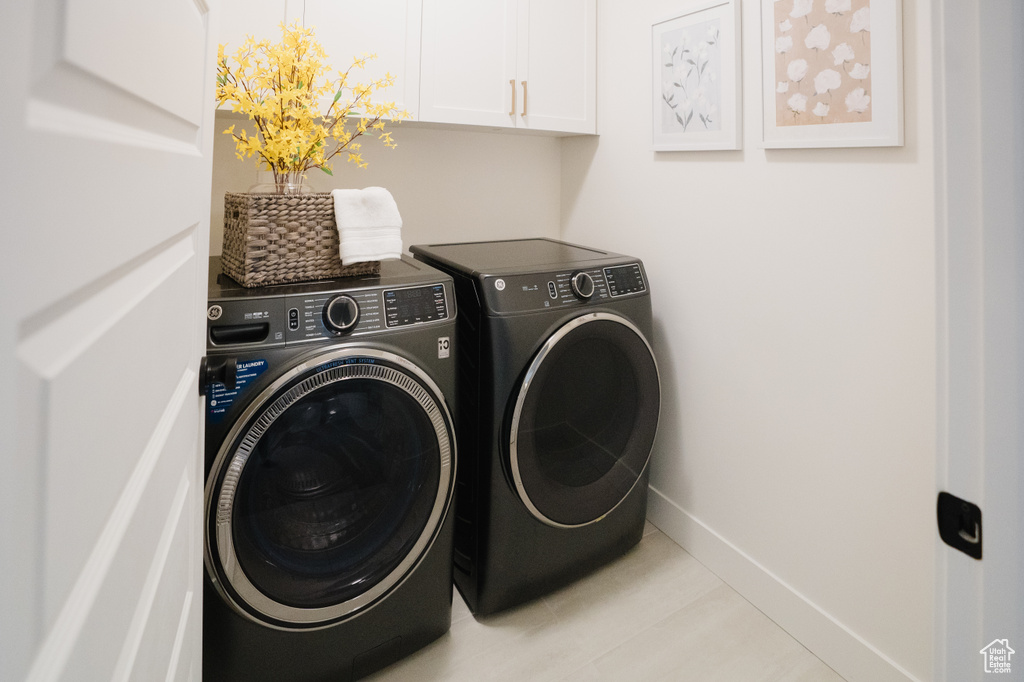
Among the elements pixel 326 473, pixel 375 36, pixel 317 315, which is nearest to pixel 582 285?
pixel 317 315

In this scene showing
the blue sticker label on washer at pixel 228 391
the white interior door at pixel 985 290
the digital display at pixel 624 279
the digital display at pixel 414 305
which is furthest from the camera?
the digital display at pixel 624 279

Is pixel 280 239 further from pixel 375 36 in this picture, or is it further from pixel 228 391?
pixel 375 36

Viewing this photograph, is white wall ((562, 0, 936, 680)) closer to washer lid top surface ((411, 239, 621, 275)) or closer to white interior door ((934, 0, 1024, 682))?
washer lid top surface ((411, 239, 621, 275))

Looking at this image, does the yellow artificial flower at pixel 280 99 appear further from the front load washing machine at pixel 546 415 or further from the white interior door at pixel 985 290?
the white interior door at pixel 985 290

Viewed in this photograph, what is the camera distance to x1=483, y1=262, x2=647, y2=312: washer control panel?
1.43 m

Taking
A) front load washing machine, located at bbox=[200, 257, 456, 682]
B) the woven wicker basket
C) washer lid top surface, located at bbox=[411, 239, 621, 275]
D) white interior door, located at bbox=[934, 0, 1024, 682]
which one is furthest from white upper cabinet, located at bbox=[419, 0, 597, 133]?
white interior door, located at bbox=[934, 0, 1024, 682]

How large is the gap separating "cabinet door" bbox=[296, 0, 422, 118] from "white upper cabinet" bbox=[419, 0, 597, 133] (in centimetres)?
4

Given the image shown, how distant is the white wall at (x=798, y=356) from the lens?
4.06ft

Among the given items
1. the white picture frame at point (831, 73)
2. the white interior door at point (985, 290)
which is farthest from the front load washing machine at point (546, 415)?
the white interior door at point (985, 290)

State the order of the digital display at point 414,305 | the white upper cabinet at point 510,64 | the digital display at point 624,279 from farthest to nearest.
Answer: the white upper cabinet at point 510,64 < the digital display at point 624,279 < the digital display at point 414,305

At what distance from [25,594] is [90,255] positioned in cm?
24

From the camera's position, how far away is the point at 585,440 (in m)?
1.64

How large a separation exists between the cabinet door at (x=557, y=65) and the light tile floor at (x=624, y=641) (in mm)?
1719

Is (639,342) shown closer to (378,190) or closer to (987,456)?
(378,190)
